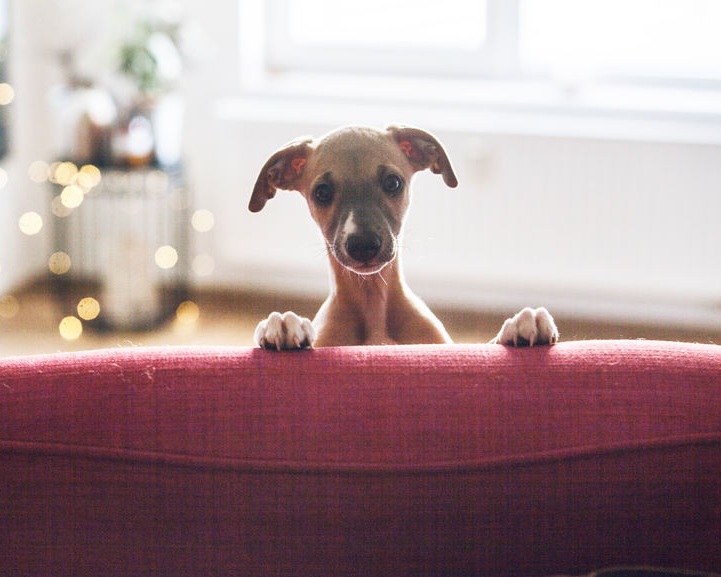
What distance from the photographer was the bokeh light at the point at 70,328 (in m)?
3.60

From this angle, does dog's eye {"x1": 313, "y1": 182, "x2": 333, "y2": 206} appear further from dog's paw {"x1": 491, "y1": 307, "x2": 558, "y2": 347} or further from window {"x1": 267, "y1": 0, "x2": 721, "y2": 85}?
window {"x1": 267, "y1": 0, "x2": 721, "y2": 85}

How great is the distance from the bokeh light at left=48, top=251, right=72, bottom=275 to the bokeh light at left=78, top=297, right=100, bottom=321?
0.30 metres

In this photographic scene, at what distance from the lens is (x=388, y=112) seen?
3.81 meters

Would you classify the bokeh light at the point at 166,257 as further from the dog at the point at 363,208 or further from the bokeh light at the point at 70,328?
the dog at the point at 363,208

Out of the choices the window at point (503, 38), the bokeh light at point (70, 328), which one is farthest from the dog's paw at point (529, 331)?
the window at point (503, 38)

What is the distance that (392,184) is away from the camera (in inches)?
65.8

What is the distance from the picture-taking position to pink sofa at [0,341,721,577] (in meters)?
1.03

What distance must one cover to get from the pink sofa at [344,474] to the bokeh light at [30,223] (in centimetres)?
315

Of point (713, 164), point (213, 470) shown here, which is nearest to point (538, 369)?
point (213, 470)

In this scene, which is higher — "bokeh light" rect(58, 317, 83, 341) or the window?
the window

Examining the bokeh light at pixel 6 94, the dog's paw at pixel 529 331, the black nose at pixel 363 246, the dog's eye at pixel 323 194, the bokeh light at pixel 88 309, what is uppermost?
the bokeh light at pixel 6 94

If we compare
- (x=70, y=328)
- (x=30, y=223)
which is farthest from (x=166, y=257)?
(x=30, y=223)

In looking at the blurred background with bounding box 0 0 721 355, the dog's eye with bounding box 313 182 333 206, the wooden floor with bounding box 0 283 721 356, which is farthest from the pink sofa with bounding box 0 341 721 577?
the blurred background with bounding box 0 0 721 355

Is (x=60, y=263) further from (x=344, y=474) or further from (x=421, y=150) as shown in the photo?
(x=344, y=474)
